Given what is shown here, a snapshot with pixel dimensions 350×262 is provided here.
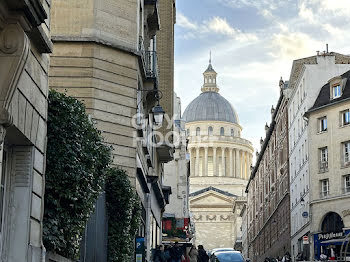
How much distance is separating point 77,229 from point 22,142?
3.28m

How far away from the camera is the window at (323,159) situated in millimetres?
56375

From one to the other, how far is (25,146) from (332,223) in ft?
155

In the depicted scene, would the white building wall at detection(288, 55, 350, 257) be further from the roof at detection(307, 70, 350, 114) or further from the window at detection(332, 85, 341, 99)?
the window at detection(332, 85, 341, 99)

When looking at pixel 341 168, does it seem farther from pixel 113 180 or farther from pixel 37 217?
pixel 37 217

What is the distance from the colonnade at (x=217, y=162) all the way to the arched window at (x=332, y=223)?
138993mm

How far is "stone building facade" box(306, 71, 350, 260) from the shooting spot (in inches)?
2128

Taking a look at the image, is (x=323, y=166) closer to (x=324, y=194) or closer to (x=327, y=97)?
(x=324, y=194)

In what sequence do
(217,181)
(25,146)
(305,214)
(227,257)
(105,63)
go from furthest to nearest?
(217,181) < (305,214) < (227,257) < (105,63) < (25,146)

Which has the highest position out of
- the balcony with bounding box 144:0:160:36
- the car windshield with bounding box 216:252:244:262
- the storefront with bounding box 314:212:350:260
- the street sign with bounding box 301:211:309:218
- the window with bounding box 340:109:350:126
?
the window with bounding box 340:109:350:126

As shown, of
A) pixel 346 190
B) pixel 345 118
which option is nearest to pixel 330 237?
pixel 346 190

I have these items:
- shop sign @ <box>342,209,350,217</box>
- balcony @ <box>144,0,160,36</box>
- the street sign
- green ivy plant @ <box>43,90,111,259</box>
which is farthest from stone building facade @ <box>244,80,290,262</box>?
green ivy plant @ <box>43,90,111,259</box>

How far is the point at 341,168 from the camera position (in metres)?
Answer: 54.3

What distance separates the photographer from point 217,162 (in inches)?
7746

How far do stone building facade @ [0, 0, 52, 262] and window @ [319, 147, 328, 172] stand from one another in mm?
46657
